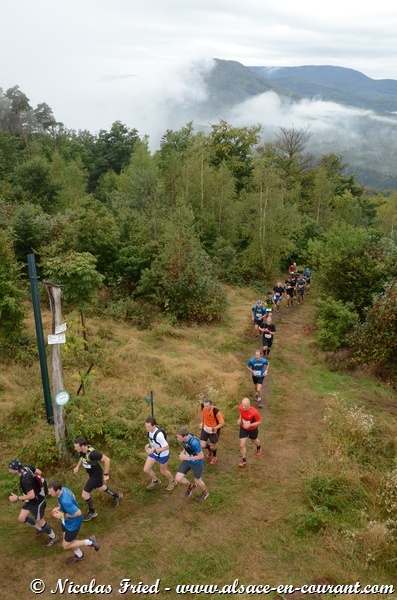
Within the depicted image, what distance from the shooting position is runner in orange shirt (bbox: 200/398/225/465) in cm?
812

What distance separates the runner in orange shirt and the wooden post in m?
2.65

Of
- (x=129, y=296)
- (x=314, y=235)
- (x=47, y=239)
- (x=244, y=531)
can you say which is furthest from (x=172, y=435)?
(x=314, y=235)

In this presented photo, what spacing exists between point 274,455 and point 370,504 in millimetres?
2142

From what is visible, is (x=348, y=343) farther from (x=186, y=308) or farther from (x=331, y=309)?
(x=186, y=308)

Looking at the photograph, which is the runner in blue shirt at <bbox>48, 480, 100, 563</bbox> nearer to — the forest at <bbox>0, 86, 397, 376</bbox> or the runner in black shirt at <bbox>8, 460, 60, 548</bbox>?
the runner in black shirt at <bbox>8, 460, 60, 548</bbox>

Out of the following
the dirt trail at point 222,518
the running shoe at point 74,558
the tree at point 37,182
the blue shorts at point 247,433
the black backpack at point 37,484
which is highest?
the tree at point 37,182

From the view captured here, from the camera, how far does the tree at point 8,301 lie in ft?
39.3

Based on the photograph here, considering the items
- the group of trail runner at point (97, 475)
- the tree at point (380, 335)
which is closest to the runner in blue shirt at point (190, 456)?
the group of trail runner at point (97, 475)

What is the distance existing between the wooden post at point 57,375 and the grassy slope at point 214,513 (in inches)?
21.2

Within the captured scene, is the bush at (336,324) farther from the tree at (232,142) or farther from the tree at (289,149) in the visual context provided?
the tree at (289,149)

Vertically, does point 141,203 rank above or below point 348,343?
above

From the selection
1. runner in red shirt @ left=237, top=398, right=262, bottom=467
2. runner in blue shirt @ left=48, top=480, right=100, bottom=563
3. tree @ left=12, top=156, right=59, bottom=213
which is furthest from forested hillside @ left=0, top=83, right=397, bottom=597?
tree @ left=12, top=156, right=59, bottom=213

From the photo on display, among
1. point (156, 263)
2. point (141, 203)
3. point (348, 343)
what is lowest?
point (348, 343)

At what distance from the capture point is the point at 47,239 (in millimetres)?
18469
